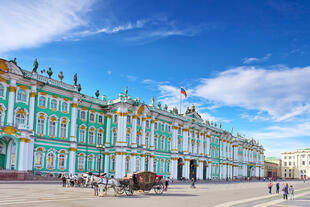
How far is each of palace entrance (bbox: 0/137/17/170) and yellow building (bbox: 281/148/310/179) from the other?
154035 millimetres

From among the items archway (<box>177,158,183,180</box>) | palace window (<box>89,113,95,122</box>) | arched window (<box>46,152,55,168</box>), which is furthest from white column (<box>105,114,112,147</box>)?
archway (<box>177,158,183,180</box>)

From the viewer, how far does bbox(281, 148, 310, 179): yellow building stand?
164625 millimetres

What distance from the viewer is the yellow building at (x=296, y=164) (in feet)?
540

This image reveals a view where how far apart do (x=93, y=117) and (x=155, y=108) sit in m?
15.0

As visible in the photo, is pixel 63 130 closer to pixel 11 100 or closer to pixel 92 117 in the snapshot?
pixel 92 117

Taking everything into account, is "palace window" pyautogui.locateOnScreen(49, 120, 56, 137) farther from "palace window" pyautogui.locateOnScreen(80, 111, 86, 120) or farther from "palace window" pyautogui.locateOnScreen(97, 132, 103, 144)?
"palace window" pyautogui.locateOnScreen(97, 132, 103, 144)

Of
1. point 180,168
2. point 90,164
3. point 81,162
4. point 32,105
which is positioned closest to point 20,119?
point 32,105

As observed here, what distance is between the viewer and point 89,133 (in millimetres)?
57000

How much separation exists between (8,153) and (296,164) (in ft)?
524

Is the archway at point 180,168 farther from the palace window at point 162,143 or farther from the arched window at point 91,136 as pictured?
the arched window at point 91,136

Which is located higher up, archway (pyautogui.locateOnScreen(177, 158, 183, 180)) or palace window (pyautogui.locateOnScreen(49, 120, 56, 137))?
palace window (pyautogui.locateOnScreen(49, 120, 56, 137))

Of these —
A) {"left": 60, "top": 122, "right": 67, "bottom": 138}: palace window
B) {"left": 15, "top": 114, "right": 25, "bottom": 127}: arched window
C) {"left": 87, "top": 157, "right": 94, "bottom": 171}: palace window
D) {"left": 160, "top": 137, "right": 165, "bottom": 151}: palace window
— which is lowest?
{"left": 87, "top": 157, "right": 94, "bottom": 171}: palace window

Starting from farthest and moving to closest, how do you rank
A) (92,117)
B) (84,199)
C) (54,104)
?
(92,117)
(54,104)
(84,199)

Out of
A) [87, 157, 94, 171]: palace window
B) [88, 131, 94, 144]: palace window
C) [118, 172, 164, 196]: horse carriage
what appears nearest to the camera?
[118, 172, 164, 196]: horse carriage
